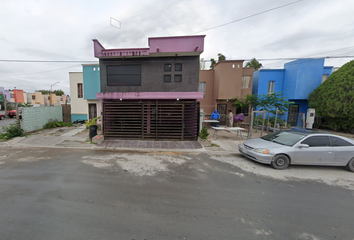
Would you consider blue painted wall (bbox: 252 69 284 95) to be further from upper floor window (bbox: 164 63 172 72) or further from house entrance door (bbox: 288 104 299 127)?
upper floor window (bbox: 164 63 172 72)

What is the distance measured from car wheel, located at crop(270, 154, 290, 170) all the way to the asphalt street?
2.68ft

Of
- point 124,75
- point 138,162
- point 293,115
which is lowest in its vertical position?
point 138,162

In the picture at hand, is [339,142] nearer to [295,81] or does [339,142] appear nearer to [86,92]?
[295,81]

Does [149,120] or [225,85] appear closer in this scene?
[149,120]

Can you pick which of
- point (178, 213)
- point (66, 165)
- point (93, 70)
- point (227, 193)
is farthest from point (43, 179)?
point (93, 70)

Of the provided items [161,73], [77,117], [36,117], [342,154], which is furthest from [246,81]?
[36,117]

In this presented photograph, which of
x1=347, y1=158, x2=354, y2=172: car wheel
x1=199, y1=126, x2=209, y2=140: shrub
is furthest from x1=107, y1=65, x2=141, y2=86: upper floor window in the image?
x1=347, y1=158, x2=354, y2=172: car wheel

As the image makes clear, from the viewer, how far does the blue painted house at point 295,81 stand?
14.3 m

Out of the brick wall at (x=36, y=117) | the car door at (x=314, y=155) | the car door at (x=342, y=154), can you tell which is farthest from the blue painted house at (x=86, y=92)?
the car door at (x=342, y=154)

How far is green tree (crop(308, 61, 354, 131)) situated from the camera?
11.4 m

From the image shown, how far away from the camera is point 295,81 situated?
1461 cm

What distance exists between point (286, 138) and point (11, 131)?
15.2m

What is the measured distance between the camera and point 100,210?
2.98 meters

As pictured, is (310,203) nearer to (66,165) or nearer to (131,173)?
(131,173)
